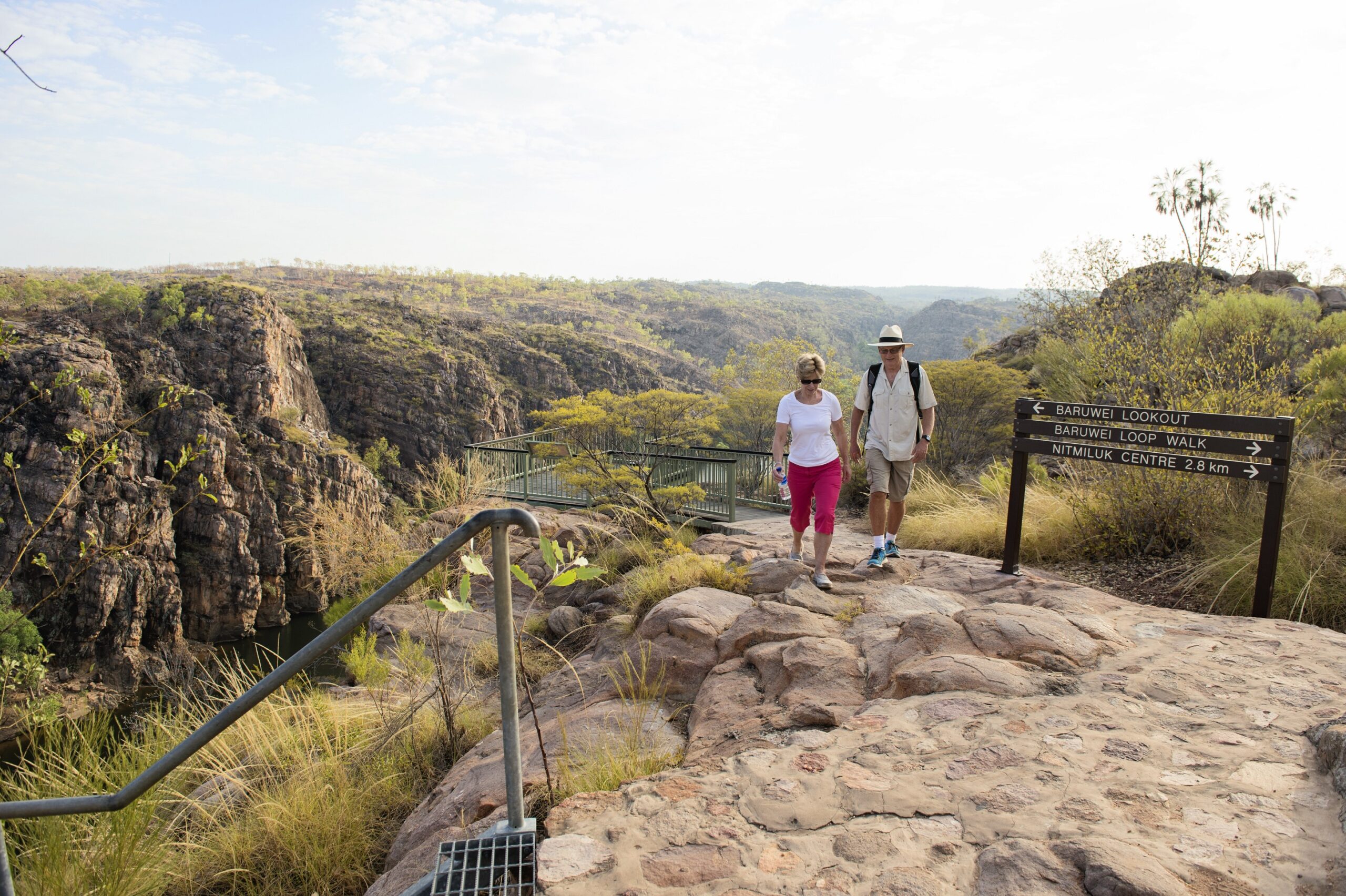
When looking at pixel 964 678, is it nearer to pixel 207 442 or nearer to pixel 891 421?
pixel 891 421

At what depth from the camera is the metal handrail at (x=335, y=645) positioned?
74.7 inches

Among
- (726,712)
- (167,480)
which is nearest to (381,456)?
(167,480)

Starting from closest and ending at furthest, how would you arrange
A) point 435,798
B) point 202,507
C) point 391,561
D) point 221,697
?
1. point 435,798
2. point 221,697
3. point 391,561
4. point 202,507

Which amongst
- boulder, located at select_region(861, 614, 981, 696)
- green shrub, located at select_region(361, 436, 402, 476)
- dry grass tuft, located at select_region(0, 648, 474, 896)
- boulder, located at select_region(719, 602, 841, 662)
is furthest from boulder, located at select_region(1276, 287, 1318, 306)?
green shrub, located at select_region(361, 436, 402, 476)

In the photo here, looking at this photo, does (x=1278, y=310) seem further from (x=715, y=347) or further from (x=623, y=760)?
(x=715, y=347)

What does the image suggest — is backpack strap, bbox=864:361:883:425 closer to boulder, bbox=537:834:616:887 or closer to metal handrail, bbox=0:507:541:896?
boulder, bbox=537:834:616:887

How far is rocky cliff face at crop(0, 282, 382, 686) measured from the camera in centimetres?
2934

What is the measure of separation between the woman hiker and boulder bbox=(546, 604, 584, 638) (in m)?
2.48

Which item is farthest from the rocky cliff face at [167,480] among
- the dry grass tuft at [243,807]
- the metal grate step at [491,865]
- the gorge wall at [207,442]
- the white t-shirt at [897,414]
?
the metal grate step at [491,865]

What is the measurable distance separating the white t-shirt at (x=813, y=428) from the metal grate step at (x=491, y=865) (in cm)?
389

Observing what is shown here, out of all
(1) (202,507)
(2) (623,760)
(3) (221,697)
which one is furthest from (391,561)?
(1) (202,507)

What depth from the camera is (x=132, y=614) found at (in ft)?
101

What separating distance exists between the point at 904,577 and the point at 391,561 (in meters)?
7.04

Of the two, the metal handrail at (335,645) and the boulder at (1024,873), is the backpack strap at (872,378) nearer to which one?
the boulder at (1024,873)
